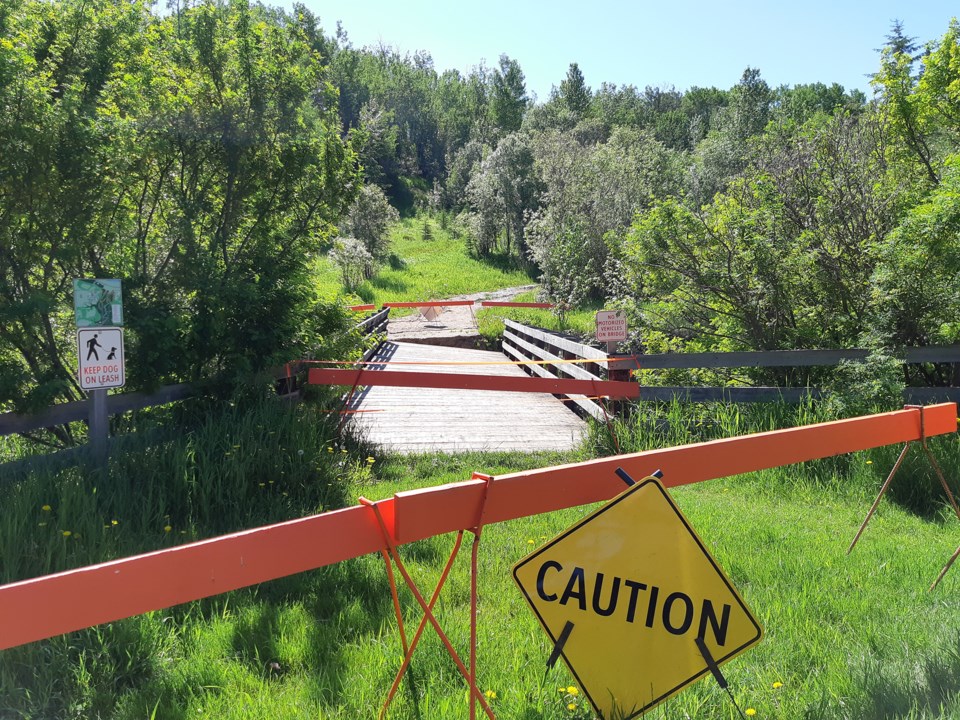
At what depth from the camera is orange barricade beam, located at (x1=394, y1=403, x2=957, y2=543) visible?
253cm

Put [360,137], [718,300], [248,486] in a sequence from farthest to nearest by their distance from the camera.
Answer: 1. [718,300]
2. [360,137]
3. [248,486]

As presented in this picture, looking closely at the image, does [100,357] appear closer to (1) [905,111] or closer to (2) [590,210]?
(1) [905,111]

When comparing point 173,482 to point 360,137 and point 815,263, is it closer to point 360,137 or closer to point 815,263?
point 360,137

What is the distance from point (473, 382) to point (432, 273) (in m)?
35.5

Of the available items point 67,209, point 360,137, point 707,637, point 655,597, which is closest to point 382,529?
point 655,597

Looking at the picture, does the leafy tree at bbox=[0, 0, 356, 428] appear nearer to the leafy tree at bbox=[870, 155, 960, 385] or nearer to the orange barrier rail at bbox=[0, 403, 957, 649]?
the orange barrier rail at bbox=[0, 403, 957, 649]

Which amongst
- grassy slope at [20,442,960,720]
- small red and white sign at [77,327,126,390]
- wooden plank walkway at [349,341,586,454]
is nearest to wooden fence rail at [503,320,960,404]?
wooden plank walkway at [349,341,586,454]

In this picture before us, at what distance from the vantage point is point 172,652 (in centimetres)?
343

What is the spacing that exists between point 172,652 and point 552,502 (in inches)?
78.5

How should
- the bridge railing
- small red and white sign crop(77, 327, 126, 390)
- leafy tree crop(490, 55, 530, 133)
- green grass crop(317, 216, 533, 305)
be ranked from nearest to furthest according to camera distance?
small red and white sign crop(77, 327, 126, 390)
the bridge railing
green grass crop(317, 216, 533, 305)
leafy tree crop(490, 55, 530, 133)

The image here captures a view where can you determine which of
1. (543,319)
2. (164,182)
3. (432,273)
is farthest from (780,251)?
(432,273)

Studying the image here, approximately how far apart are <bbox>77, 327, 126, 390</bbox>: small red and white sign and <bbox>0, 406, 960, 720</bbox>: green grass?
2.37 feet

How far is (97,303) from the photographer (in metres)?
5.36

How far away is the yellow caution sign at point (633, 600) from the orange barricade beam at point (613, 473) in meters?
0.24
